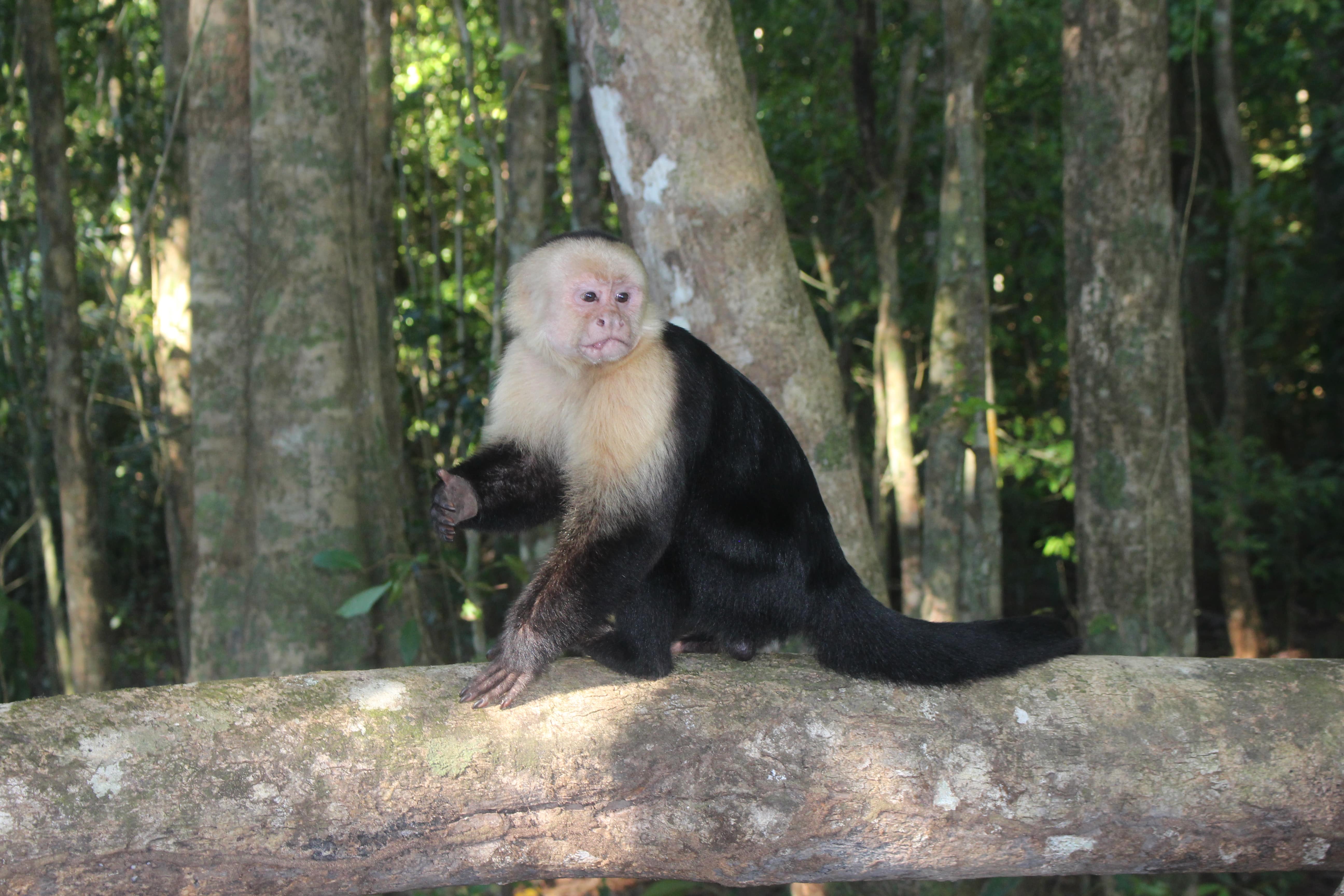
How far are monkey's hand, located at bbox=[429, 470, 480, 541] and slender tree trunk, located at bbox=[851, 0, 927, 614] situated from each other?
342 centimetres

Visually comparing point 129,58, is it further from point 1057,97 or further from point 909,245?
point 1057,97

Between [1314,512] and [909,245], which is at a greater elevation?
[909,245]

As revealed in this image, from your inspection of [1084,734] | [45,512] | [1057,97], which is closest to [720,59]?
[1084,734]

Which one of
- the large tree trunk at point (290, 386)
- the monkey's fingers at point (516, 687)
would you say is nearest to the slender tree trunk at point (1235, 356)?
the large tree trunk at point (290, 386)

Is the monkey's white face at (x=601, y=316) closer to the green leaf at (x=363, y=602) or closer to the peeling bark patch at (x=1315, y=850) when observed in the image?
the green leaf at (x=363, y=602)

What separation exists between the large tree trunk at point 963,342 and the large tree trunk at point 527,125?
1.87m

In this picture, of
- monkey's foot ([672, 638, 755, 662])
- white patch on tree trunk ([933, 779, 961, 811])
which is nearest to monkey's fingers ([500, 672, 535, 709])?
monkey's foot ([672, 638, 755, 662])

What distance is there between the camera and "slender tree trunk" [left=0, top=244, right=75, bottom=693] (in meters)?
4.82

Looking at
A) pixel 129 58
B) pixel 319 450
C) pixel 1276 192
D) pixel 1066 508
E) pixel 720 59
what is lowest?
pixel 1066 508

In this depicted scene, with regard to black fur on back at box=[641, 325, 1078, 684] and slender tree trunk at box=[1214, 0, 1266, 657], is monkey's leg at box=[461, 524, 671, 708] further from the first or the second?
slender tree trunk at box=[1214, 0, 1266, 657]

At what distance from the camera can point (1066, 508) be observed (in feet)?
29.5

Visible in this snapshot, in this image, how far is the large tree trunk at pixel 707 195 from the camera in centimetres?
257

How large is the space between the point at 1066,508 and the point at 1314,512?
6.42 ft

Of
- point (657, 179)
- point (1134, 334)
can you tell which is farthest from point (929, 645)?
point (1134, 334)
